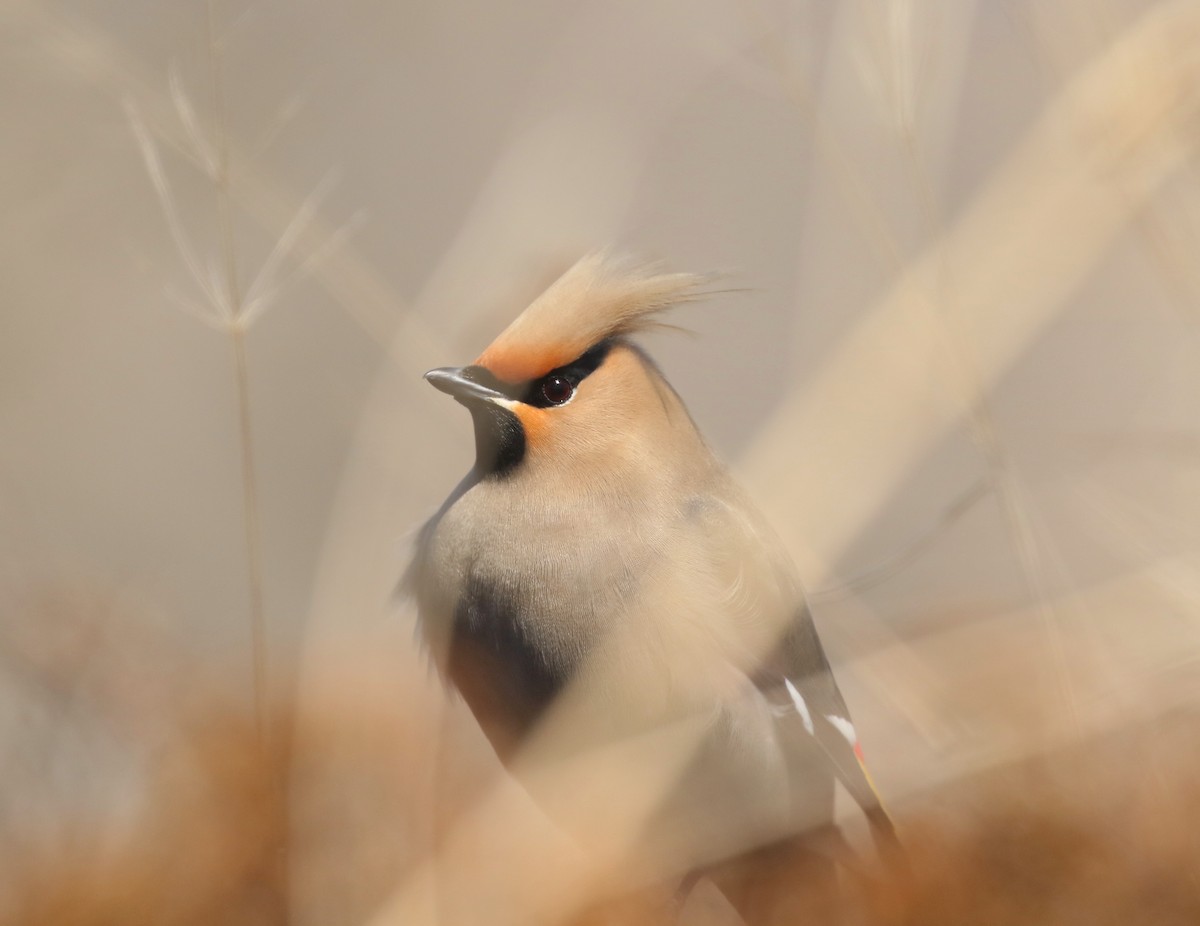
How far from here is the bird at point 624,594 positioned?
125 centimetres

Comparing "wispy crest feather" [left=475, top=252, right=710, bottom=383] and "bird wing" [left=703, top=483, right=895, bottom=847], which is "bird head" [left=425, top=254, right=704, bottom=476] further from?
"bird wing" [left=703, top=483, right=895, bottom=847]

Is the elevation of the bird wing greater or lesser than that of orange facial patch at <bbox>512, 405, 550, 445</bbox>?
lesser

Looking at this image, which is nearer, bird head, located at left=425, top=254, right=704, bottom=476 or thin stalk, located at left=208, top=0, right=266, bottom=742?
thin stalk, located at left=208, top=0, right=266, bottom=742

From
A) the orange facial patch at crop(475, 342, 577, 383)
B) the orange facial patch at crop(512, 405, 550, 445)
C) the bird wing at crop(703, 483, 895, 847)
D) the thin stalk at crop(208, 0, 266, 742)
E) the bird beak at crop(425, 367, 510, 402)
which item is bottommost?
the bird wing at crop(703, 483, 895, 847)

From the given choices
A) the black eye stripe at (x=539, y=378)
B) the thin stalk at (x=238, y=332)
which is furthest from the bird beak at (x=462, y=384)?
the thin stalk at (x=238, y=332)

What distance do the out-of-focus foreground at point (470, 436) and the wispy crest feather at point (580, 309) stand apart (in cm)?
4

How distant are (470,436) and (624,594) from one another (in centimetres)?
30

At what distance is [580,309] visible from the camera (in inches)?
52.6

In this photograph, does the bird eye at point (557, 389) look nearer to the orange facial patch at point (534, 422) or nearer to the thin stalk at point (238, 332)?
the orange facial patch at point (534, 422)

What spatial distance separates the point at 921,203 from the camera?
1.13 meters

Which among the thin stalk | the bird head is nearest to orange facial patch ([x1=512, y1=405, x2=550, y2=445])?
the bird head

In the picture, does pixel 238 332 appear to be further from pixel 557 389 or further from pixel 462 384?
pixel 557 389

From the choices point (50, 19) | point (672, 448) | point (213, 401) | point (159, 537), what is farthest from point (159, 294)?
point (672, 448)

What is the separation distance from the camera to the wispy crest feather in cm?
132
